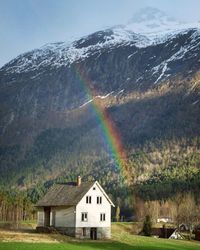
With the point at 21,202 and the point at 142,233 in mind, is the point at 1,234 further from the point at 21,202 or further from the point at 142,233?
the point at 21,202

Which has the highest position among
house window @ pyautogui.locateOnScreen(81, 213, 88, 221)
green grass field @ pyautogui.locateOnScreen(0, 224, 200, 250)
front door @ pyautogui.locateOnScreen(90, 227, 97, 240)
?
house window @ pyautogui.locateOnScreen(81, 213, 88, 221)

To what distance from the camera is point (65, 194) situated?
10456 centimetres

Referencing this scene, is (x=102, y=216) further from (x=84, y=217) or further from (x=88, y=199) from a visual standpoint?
(x=88, y=199)

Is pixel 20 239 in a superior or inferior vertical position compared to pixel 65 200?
inferior

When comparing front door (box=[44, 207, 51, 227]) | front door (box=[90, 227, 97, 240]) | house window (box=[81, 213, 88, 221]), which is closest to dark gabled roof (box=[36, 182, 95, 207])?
front door (box=[44, 207, 51, 227])

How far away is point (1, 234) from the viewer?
8394 cm

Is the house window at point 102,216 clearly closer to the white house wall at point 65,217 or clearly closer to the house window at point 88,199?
the house window at point 88,199

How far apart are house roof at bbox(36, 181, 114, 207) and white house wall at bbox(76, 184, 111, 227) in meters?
0.83

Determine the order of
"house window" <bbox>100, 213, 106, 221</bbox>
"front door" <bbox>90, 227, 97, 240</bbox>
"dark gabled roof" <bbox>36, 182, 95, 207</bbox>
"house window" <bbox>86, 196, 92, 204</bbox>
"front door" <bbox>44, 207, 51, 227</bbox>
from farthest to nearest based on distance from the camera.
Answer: "front door" <bbox>44, 207, 51, 227</bbox>, "house window" <bbox>100, 213, 106, 221</bbox>, "house window" <bbox>86, 196, 92, 204</bbox>, "front door" <bbox>90, 227, 97, 240</bbox>, "dark gabled roof" <bbox>36, 182, 95, 207</bbox>

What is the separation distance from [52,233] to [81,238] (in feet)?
18.8

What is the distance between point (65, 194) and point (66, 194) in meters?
0.28

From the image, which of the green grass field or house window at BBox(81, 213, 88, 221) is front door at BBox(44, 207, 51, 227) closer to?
house window at BBox(81, 213, 88, 221)

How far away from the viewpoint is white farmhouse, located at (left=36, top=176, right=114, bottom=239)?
99.8m

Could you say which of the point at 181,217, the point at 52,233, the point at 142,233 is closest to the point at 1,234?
the point at 52,233
